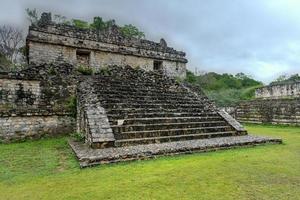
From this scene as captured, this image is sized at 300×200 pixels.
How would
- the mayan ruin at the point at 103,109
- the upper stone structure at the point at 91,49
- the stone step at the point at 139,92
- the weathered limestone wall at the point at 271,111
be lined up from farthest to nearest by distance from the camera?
the upper stone structure at the point at 91,49, the weathered limestone wall at the point at 271,111, the stone step at the point at 139,92, the mayan ruin at the point at 103,109

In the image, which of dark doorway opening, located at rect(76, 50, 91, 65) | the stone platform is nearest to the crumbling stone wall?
the stone platform

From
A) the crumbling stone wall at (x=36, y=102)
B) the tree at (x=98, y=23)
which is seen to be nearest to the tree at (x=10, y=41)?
the tree at (x=98, y=23)

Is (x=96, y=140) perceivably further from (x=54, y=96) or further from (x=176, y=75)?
(x=176, y=75)

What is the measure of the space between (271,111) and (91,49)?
1009 cm

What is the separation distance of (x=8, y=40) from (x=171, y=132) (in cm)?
2607

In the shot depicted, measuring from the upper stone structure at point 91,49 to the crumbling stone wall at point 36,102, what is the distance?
3.35 metres

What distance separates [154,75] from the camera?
13.2 meters

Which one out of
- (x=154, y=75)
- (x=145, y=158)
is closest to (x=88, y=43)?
(x=154, y=75)

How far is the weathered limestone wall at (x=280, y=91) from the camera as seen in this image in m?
17.6

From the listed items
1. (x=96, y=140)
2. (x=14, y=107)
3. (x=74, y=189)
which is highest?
(x=14, y=107)

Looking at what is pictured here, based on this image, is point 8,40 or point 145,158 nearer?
point 145,158

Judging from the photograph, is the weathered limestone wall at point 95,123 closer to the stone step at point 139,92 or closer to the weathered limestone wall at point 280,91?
the stone step at point 139,92

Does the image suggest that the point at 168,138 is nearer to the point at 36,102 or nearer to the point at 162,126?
the point at 162,126

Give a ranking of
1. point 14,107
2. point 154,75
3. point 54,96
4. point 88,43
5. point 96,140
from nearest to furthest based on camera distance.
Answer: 1. point 96,140
2. point 14,107
3. point 54,96
4. point 154,75
5. point 88,43
